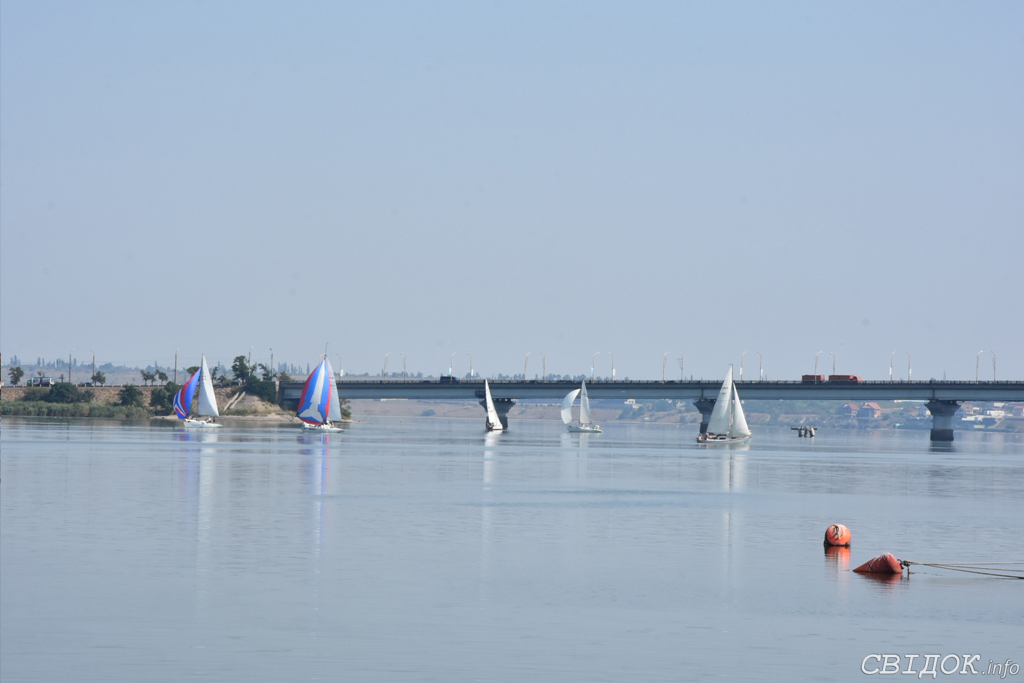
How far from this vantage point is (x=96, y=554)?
151 feet

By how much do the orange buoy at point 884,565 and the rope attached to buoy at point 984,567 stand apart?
234 mm

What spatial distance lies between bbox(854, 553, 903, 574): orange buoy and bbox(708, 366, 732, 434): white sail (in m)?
128

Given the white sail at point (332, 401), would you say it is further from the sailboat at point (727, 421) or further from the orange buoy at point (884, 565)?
the orange buoy at point (884, 565)

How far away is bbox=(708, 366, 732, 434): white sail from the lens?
6967 inches

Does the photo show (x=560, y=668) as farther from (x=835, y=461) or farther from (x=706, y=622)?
(x=835, y=461)

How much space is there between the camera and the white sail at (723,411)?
17695 cm

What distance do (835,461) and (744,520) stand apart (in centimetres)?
8244

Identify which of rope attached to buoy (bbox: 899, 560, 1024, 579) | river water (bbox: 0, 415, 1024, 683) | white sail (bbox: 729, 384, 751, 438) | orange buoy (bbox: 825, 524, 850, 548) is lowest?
river water (bbox: 0, 415, 1024, 683)

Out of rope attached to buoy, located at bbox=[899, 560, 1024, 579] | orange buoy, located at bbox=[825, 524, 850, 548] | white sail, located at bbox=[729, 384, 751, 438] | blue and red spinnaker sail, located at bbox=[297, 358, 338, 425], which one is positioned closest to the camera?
rope attached to buoy, located at bbox=[899, 560, 1024, 579]

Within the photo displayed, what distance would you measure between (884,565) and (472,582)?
14145mm

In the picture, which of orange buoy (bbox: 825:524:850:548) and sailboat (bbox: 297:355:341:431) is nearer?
orange buoy (bbox: 825:524:850:548)

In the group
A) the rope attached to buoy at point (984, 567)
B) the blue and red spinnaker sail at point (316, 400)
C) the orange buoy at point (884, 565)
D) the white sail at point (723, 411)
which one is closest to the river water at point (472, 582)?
the rope attached to buoy at point (984, 567)

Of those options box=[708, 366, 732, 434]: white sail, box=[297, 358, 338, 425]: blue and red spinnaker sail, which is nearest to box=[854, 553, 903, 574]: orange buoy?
box=[708, 366, 732, 434]: white sail

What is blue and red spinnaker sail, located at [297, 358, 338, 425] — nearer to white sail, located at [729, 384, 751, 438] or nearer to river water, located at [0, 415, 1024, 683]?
white sail, located at [729, 384, 751, 438]
